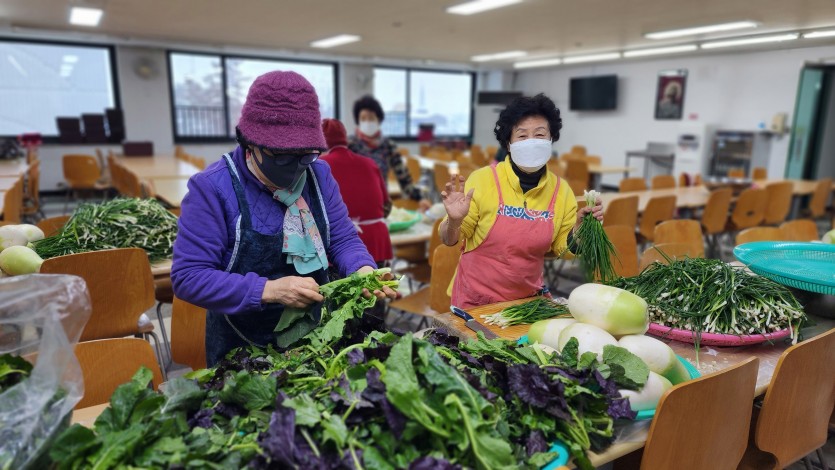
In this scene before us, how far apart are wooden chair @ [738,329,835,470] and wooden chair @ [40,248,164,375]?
2536 millimetres

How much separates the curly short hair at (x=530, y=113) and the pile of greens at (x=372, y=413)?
108 cm

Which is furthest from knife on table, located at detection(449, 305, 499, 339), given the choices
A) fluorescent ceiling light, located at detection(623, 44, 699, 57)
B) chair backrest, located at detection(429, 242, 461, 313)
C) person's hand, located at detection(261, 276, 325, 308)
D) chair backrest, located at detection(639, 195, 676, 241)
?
fluorescent ceiling light, located at detection(623, 44, 699, 57)

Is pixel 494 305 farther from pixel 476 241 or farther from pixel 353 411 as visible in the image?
pixel 353 411

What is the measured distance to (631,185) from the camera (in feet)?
20.5

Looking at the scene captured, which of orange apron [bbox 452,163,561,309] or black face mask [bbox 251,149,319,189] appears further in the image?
orange apron [bbox 452,163,561,309]

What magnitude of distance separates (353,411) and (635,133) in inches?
469

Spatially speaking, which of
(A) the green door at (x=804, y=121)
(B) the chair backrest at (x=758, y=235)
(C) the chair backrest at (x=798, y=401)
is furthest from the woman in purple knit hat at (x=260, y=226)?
(A) the green door at (x=804, y=121)

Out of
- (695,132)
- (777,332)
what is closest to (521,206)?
(777,332)

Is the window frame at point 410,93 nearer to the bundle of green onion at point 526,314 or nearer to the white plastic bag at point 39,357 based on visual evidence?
the bundle of green onion at point 526,314

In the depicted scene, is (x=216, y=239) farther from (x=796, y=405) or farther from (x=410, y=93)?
(x=410, y=93)

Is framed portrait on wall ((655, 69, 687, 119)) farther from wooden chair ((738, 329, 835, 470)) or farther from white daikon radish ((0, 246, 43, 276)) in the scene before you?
white daikon radish ((0, 246, 43, 276))

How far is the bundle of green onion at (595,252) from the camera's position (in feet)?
6.28

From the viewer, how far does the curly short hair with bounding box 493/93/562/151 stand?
2.05m

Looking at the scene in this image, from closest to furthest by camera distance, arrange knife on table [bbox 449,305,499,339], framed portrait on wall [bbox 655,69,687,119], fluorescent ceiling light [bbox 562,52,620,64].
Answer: knife on table [bbox 449,305,499,339], fluorescent ceiling light [bbox 562,52,620,64], framed portrait on wall [bbox 655,69,687,119]
